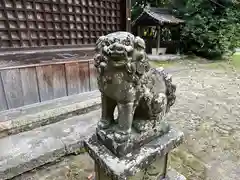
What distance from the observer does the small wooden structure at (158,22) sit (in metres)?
9.48

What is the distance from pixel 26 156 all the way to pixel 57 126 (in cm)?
67

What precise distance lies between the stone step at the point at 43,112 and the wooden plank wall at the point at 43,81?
0.39ft

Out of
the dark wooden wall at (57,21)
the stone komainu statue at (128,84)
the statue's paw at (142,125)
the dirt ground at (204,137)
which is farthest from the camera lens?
the dark wooden wall at (57,21)

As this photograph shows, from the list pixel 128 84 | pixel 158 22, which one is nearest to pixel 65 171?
pixel 128 84

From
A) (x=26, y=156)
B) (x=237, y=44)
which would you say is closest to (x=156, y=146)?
(x=26, y=156)

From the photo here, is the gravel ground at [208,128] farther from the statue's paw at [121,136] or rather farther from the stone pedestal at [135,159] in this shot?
the statue's paw at [121,136]

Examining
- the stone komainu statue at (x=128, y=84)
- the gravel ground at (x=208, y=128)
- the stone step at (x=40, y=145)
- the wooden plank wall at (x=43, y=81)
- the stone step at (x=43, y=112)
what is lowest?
the gravel ground at (x=208, y=128)

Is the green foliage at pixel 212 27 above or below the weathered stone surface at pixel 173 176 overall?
above

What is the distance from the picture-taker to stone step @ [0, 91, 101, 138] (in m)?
2.39

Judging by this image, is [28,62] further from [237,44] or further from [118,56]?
[237,44]

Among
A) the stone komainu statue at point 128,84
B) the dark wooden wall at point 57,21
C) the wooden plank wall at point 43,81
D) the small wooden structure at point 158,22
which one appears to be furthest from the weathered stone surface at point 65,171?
the small wooden structure at point 158,22

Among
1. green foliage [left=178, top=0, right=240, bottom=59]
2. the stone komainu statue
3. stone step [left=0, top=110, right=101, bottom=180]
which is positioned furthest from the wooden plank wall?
green foliage [left=178, top=0, right=240, bottom=59]

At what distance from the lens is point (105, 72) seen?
1115mm

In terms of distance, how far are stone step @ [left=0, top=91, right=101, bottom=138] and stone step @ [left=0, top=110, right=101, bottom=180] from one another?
77 mm
